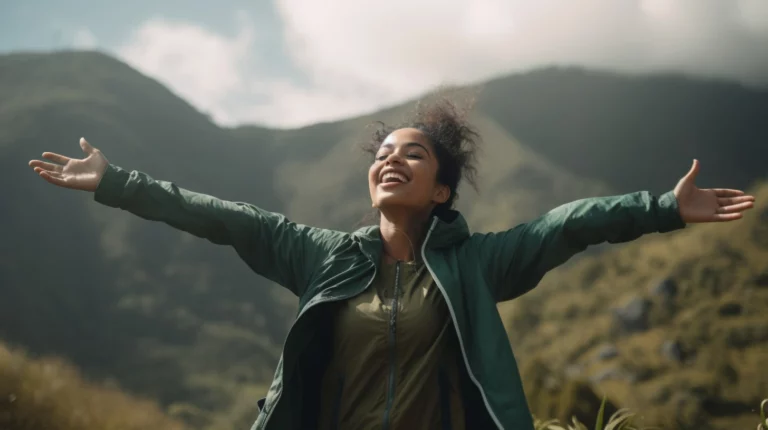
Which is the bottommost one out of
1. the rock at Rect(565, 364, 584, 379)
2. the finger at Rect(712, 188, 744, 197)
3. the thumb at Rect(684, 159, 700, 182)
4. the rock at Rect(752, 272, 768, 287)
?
the finger at Rect(712, 188, 744, 197)

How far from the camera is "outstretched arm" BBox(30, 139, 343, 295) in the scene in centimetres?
222

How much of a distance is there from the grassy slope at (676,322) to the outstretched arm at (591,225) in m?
37.6

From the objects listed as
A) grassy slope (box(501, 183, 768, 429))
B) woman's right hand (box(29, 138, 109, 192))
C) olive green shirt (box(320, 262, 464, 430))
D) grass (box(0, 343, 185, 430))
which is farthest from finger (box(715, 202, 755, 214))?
grassy slope (box(501, 183, 768, 429))

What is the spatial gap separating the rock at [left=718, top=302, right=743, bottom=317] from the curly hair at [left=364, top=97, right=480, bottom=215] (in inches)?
1901

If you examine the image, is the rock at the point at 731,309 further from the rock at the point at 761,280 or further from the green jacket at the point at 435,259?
the green jacket at the point at 435,259

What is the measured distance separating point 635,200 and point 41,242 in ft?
171

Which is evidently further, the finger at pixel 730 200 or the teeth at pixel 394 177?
the teeth at pixel 394 177

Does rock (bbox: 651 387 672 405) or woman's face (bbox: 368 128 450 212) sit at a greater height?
woman's face (bbox: 368 128 450 212)

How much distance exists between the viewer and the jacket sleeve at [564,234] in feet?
6.86

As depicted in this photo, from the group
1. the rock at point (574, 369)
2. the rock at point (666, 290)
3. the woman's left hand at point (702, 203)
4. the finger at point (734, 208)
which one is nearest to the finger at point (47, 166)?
the woman's left hand at point (702, 203)

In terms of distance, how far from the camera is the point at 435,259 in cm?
226

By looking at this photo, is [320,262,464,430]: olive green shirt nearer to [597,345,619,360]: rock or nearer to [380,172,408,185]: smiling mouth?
[380,172,408,185]: smiling mouth

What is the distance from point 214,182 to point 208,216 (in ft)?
219

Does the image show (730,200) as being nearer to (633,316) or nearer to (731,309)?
(731,309)
